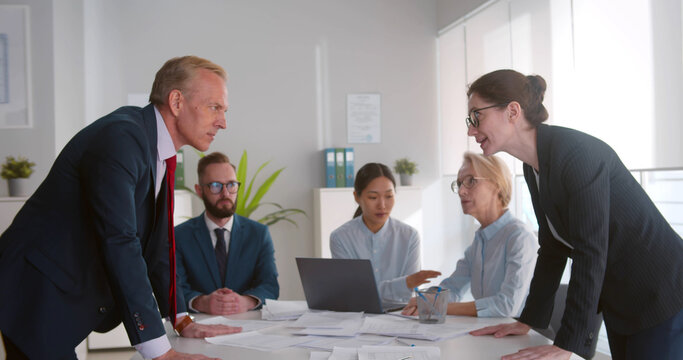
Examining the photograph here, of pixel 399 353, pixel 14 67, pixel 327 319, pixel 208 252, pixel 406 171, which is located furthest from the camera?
pixel 406 171

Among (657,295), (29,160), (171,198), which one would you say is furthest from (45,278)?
(29,160)

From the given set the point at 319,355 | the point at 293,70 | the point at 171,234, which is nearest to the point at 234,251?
the point at 171,234

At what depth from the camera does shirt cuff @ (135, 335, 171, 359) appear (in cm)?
148

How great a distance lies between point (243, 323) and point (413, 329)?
622 mm

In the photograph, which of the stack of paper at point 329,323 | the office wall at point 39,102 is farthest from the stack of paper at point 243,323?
the office wall at point 39,102

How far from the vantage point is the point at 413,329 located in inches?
74.7

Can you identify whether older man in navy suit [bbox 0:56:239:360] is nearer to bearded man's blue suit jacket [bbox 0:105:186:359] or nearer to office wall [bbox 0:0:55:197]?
bearded man's blue suit jacket [bbox 0:105:186:359]

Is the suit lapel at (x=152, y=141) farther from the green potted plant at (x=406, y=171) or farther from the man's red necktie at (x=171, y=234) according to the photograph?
the green potted plant at (x=406, y=171)

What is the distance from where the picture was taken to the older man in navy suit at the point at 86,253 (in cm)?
146

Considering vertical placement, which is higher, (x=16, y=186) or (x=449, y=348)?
(x=16, y=186)

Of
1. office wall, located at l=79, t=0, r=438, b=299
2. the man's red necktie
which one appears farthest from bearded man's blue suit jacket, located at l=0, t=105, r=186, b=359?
office wall, located at l=79, t=0, r=438, b=299

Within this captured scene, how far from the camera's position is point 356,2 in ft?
18.7

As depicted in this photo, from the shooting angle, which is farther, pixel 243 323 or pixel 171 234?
pixel 243 323

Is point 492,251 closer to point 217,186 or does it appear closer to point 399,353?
point 399,353
